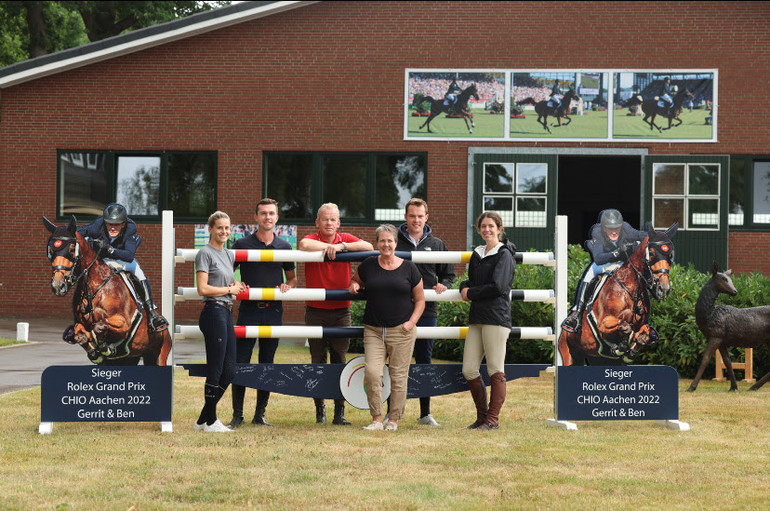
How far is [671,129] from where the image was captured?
20.6 m

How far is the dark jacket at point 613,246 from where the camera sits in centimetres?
857

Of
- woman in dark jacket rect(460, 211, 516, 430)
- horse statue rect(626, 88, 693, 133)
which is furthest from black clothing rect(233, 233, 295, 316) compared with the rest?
horse statue rect(626, 88, 693, 133)

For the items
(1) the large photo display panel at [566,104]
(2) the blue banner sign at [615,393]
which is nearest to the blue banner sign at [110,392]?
(2) the blue banner sign at [615,393]

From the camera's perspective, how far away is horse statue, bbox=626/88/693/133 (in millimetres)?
20641

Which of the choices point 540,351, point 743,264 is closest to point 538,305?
point 540,351

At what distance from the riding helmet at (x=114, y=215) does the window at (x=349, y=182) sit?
1299 cm

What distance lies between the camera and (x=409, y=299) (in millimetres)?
8141

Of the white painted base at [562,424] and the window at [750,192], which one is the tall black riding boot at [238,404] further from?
the window at [750,192]

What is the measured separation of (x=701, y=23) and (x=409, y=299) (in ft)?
49.3

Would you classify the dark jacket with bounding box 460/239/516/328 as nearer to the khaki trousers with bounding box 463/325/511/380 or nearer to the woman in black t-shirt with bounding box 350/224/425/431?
the khaki trousers with bounding box 463/325/511/380

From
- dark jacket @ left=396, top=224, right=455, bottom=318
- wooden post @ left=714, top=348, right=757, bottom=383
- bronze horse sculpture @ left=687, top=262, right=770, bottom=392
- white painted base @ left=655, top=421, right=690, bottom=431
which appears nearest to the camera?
white painted base @ left=655, top=421, right=690, bottom=431

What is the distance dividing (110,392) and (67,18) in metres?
31.8

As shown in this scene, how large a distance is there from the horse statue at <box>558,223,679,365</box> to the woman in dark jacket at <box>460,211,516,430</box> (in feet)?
2.32

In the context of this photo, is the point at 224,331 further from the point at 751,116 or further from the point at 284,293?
the point at 751,116
